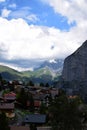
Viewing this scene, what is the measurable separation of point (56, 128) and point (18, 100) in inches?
2457

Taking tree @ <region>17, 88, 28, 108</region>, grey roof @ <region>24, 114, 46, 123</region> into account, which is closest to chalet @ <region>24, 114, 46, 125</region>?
grey roof @ <region>24, 114, 46, 123</region>

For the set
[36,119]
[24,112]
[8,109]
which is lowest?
[36,119]

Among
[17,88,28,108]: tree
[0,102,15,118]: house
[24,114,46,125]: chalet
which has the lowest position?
[24,114,46,125]: chalet

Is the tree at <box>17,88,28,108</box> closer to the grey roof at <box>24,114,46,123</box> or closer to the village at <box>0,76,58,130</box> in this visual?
the village at <box>0,76,58,130</box>

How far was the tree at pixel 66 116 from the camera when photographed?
7156 centimetres

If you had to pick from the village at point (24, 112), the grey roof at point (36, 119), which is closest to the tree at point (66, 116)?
the village at point (24, 112)

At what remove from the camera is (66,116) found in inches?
2832

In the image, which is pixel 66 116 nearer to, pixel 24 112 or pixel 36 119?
pixel 36 119

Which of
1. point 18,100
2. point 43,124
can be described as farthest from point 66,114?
point 18,100

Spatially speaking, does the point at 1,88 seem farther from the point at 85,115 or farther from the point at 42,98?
the point at 85,115

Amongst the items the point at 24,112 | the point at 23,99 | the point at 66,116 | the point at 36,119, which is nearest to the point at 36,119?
the point at 36,119

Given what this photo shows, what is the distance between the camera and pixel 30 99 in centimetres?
12381

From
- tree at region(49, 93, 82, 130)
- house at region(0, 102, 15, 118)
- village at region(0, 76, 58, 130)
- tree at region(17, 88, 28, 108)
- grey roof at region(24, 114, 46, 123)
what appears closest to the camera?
tree at region(49, 93, 82, 130)

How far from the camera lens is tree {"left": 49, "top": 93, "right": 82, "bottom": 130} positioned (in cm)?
7156
